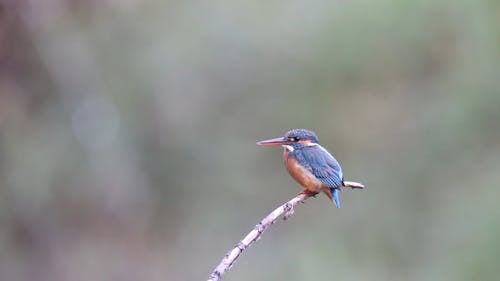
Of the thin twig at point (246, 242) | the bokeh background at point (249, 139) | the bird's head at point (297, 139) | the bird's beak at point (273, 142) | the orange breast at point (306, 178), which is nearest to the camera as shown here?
the thin twig at point (246, 242)

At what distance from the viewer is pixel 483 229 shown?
7355 millimetres

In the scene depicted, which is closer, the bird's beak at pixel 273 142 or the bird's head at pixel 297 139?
the bird's beak at pixel 273 142

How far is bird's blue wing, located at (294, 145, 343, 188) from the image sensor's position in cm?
328

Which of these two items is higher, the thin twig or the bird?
the bird

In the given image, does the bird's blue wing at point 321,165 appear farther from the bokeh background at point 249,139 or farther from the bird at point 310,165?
the bokeh background at point 249,139

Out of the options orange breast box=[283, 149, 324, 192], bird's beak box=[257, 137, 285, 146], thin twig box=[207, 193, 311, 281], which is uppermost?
bird's beak box=[257, 137, 285, 146]

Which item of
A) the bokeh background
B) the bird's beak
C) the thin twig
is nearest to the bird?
the bird's beak

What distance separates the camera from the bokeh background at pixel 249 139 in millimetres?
7160

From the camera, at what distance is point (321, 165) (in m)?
3.33

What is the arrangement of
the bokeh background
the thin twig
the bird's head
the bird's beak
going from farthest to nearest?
1. the bokeh background
2. the bird's head
3. the bird's beak
4. the thin twig

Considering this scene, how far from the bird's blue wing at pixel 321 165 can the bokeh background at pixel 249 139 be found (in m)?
3.42

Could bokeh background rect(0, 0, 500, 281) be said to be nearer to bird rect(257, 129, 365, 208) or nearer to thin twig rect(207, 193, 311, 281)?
bird rect(257, 129, 365, 208)

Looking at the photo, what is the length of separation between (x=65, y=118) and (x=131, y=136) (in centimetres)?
86

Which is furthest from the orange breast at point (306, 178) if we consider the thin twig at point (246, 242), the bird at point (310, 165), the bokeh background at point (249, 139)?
the bokeh background at point (249, 139)
